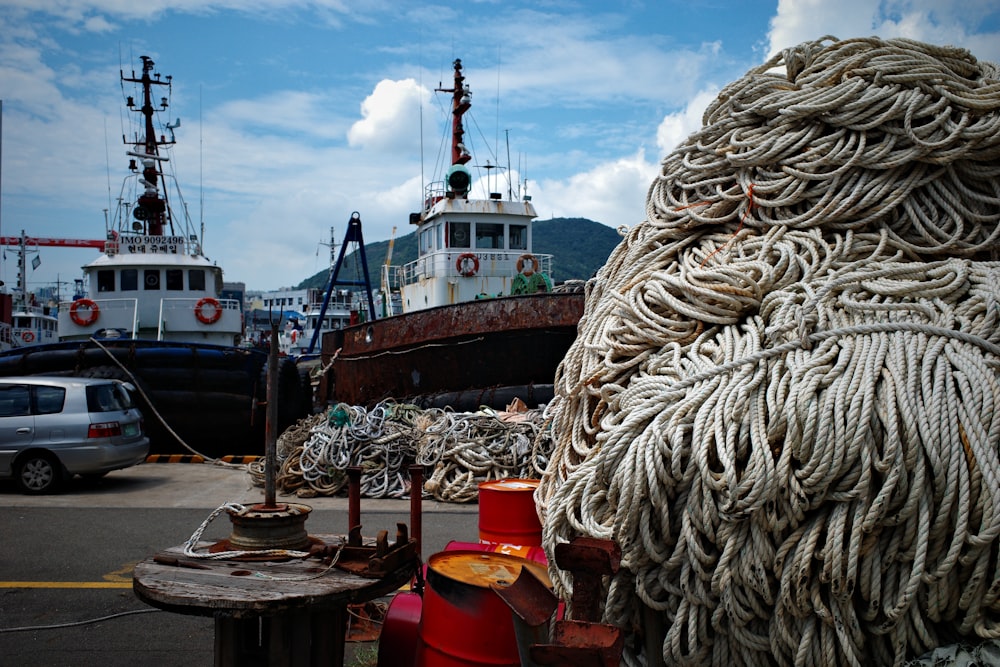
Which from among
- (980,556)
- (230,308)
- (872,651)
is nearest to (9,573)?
(872,651)

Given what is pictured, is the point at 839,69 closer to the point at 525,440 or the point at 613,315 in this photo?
the point at 613,315

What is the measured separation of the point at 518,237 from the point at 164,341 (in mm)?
7406

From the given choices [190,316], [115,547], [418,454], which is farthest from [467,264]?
[115,547]

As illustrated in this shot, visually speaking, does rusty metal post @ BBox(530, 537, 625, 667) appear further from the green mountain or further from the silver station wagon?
the green mountain

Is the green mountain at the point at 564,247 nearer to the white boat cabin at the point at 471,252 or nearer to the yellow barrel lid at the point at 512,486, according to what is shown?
the white boat cabin at the point at 471,252

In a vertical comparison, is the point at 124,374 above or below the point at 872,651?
above

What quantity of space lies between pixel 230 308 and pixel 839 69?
1722 centimetres

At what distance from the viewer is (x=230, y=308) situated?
18.9 meters

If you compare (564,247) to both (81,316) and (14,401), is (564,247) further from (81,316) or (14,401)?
(14,401)

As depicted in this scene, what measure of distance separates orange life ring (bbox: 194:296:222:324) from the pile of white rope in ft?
51.2

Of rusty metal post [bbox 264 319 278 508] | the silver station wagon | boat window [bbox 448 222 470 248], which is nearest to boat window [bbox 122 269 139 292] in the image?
boat window [bbox 448 222 470 248]

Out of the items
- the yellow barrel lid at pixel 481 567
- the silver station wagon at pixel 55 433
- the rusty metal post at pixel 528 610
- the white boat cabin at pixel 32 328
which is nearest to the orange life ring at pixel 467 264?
the silver station wagon at pixel 55 433

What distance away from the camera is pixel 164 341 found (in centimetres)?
1179

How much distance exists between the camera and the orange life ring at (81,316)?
1759 centimetres
